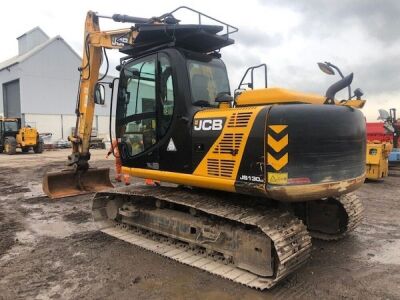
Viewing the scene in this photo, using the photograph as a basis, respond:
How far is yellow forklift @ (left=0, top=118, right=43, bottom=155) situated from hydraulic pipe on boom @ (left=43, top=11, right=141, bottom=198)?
18.9 meters

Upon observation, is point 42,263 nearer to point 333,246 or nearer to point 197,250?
point 197,250

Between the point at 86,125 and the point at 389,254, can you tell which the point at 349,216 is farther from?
the point at 86,125

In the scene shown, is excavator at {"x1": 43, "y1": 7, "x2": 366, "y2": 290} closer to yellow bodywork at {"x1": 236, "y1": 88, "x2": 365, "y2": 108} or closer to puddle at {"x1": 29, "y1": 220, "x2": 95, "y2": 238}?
yellow bodywork at {"x1": 236, "y1": 88, "x2": 365, "y2": 108}

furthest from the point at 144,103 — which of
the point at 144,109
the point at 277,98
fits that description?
the point at 277,98

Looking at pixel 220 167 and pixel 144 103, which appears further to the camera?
pixel 144 103

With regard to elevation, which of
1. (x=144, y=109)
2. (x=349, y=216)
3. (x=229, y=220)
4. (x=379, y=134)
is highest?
(x=144, y=109)

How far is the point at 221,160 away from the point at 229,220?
75 centimetres

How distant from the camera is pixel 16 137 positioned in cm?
2727

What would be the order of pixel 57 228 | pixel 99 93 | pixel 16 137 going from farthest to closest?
pixel 16 137 → pixel 57 228 → pixel 99 93

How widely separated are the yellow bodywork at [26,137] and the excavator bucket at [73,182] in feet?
62.0

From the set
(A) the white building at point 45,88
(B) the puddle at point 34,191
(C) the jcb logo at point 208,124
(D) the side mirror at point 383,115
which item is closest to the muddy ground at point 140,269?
(C) the jcb logo at point 208,124

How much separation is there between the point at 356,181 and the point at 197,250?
6.88ft

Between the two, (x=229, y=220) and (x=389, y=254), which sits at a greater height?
(x=229, y=220)

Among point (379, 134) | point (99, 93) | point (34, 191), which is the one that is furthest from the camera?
point (379, 134)
